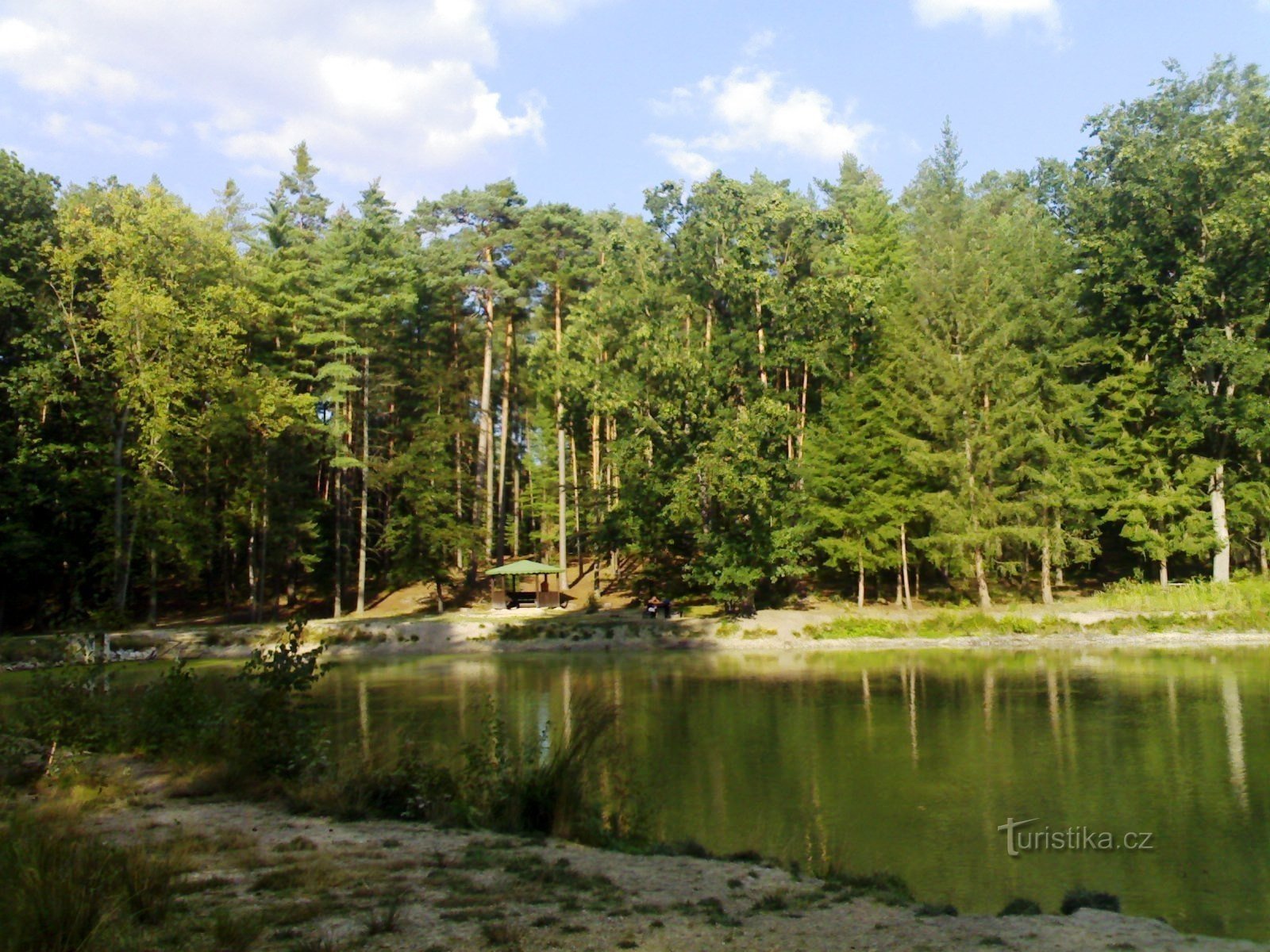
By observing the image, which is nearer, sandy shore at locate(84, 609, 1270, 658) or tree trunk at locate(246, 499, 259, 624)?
sandy shore at locate(84, 609, 1270, 658)

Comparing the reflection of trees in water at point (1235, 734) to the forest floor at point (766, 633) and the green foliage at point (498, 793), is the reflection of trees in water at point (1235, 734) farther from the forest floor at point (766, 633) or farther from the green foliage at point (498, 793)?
the forest floor at point (766, 633)

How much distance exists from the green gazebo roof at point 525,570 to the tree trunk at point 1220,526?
2337cm

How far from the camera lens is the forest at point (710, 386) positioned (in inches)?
1332

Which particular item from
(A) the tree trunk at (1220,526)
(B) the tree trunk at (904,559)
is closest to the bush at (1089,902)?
(B) the tree trunk at (904,559)

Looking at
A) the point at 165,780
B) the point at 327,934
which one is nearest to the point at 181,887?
the point at 327,934

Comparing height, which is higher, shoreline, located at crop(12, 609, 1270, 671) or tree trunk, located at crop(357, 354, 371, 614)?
tree trunk, located at crop(357, 354, 371, 614)

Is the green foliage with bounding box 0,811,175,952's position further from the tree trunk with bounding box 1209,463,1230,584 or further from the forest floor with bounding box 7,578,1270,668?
the tree trunk with bounding box 1209,463,1230,584

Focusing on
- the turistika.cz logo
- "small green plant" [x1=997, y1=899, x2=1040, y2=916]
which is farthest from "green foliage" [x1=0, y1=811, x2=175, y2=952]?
the turistika.cz logo

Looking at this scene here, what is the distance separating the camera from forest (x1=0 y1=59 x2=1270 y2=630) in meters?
33.8

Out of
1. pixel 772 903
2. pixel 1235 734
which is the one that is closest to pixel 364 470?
pixel 1235 734

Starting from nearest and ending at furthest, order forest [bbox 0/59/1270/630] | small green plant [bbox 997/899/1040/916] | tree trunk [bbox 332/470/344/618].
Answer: small green plant [bbox 997/899/1040/916], forest [bbox 0/59/1270/630], tree trunk [bbox 332/470/344/618]

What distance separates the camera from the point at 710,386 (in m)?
36.4

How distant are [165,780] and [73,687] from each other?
2.21 m

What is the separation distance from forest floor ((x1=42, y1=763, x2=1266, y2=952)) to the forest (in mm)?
26335
